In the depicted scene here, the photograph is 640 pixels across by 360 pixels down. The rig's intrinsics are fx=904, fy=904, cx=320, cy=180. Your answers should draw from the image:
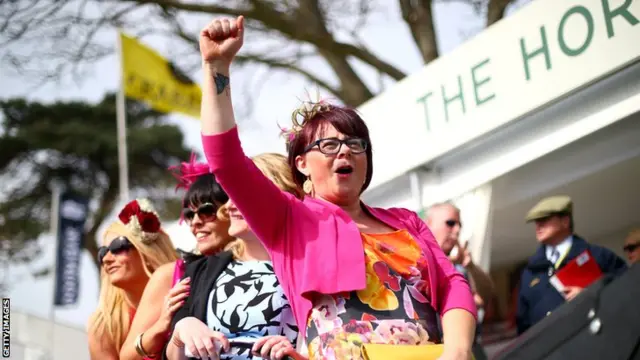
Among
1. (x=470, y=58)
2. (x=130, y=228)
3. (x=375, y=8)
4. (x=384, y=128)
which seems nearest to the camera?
(x=130, y=228)

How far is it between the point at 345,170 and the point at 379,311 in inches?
14.6

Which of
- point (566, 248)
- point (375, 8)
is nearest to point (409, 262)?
point (566, 248)

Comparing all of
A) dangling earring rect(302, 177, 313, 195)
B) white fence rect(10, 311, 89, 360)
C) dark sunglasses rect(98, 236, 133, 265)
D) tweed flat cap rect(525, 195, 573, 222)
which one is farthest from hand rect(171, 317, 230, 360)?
white fence rect(10, 311, 89, 360)

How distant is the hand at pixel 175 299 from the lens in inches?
108

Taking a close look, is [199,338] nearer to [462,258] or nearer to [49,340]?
[462,258]

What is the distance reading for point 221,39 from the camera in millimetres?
2051

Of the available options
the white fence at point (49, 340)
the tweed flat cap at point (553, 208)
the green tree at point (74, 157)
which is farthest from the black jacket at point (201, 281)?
the green tree at point (74, 157)

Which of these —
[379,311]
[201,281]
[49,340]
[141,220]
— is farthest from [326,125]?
[49,340]

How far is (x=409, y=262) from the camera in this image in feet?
7.00

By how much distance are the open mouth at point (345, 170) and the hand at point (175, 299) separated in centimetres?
80

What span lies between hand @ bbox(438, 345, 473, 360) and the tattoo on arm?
2.50ft

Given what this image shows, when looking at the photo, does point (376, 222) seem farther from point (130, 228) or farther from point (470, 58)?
point (470, 58)

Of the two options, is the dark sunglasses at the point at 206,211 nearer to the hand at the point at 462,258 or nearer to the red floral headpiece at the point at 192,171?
the red floral headpiece at the point at 192,171

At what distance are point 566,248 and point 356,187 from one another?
8.14 feet
